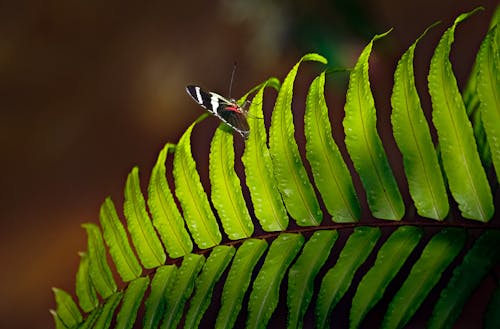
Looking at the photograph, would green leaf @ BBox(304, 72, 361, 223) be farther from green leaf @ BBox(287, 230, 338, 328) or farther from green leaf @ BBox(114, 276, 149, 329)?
green leaf @ BBox(114, 276, 149, 329)

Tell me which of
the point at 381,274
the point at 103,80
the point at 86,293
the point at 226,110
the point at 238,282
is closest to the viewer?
the point at 381,274

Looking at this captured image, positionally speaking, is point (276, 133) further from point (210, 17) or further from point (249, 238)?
point (210, 17)

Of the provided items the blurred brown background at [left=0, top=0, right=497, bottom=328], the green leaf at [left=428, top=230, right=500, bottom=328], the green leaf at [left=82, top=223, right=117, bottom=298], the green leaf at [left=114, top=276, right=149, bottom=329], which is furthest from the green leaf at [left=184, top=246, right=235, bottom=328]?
the blurred brown background at [left=0, top=0, right=497, bottom=328]

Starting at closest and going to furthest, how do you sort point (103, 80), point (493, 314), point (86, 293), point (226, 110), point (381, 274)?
point (493, 314), point (381, 274), point (226, 110), point (86, 293), point (103, 80)

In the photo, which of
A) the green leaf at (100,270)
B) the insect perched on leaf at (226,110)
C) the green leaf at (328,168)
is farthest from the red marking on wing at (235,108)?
the green leaf at (100,270)

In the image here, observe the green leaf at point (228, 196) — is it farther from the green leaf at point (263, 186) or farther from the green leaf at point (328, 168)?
the green leaf at point (328, 168)

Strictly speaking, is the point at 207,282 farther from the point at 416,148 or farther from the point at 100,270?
the point at 416,148

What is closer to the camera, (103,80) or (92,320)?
(92,320)

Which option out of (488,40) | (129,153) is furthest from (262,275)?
(129,153)

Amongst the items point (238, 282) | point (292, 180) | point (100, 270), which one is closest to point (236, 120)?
point (292, 180)
